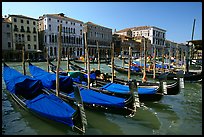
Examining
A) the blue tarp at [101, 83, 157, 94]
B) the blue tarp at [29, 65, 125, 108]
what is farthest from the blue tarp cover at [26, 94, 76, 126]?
the blue tarp at [101, 83, 157, 94]

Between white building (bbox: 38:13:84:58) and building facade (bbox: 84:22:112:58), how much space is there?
1.46 metres

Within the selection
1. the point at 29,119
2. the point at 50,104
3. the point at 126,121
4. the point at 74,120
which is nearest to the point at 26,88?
the point at 29,119

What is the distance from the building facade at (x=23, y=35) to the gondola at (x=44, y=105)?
72.4ft

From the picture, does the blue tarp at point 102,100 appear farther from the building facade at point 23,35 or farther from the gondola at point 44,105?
the building facade at point 23,35

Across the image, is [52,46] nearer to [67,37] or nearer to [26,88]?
Result: [67,37]

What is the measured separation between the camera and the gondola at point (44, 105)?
3686 millimetres

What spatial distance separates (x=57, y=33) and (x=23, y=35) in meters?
5.75

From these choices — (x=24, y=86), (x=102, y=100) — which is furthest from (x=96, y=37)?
(x=102, y=100)

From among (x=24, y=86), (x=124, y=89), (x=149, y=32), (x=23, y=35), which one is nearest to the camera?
(x=24, y=86)

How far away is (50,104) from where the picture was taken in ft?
14.0

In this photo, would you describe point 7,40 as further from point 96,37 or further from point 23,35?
point 96,37

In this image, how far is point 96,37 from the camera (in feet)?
120

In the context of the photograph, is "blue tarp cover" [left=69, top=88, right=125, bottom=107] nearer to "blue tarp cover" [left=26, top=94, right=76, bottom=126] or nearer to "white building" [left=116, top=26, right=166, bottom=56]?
"blue tarp cover" [left=26, top=94, right=76, bottom=126]

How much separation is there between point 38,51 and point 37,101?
24.5 m
